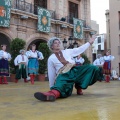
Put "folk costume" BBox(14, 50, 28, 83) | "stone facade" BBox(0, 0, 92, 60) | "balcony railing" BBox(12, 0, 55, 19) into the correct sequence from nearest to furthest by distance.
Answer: "folk costume" BBox(14, 50, 28, 83), "stone facade" BBox(0, 0, 92, 60), "balcony railing" BBox(12, 0, 55, 19)

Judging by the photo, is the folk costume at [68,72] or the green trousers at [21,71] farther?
the green trousers at [21,71]

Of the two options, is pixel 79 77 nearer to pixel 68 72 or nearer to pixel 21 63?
pixel 68 72

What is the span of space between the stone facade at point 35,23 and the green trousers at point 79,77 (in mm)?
11079

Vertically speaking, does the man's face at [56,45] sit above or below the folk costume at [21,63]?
above

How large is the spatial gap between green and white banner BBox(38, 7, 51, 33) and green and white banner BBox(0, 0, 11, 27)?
2.45 m

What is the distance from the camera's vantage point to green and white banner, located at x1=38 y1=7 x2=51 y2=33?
16328 millimetres

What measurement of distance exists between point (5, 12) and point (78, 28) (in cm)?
667

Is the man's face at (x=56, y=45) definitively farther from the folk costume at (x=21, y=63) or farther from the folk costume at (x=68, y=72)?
the folk costume at (x=21, y=63)

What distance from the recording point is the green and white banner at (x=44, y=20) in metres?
16.3

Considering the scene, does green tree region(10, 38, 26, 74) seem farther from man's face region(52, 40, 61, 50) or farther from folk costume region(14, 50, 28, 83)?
man's face region(52, 40, 61, 50)

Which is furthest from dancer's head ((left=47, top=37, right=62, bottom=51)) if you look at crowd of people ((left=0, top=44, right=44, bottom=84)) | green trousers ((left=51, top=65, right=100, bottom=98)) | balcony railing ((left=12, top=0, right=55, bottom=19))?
balcony railing ((left=12, top=0, right=55, bottom=19))

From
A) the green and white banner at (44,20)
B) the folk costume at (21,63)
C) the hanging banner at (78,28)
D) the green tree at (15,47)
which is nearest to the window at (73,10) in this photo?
the hanging banner at (78,28)

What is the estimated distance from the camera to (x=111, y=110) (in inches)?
109

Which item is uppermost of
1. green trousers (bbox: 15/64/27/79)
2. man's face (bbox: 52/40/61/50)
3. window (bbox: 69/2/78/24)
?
window (bbox: 69/2/78/24)
